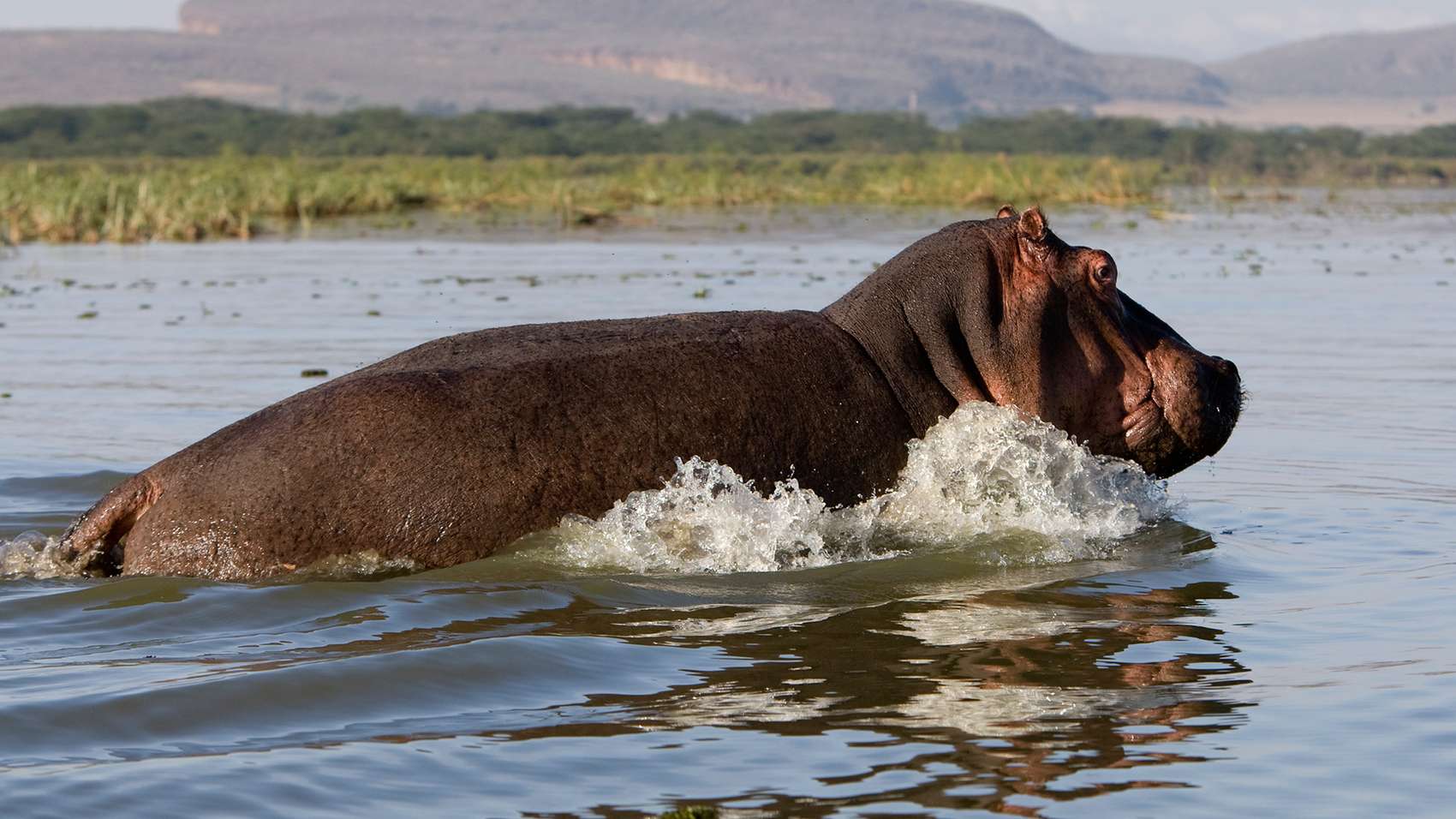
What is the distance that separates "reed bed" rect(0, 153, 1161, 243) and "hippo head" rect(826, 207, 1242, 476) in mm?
21839

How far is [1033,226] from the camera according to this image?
22.9 feet

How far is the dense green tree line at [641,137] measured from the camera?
74688 millimetres

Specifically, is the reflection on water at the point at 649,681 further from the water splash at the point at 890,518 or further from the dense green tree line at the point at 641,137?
the dense green tree line at the point at 641,137

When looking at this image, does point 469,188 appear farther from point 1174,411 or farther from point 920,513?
point 920,513

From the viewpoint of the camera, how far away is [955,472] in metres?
A: 6.79

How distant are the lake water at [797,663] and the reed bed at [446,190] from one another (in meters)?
18.3

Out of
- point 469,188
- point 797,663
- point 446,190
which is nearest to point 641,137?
point 446,190

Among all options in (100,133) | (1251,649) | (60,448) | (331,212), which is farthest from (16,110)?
(1251,649)

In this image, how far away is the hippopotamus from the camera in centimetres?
602

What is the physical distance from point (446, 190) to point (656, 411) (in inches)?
1283

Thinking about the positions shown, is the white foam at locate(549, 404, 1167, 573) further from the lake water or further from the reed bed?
the reed bed

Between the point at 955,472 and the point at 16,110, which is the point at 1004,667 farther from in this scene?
the point at 16,110

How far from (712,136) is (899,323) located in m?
85.1

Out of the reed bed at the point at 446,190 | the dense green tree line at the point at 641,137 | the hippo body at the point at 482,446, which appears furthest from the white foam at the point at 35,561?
the dense green tree line at the point at 641,137
